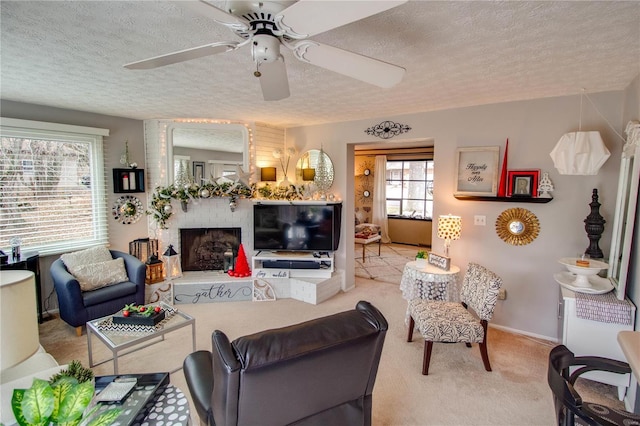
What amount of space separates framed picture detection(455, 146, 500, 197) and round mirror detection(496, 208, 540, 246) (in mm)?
278

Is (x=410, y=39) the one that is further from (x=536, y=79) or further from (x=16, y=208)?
(x=16, y=208)

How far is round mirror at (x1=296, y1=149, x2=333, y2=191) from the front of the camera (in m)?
4.82

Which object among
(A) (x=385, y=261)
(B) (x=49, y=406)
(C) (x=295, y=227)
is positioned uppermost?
(C) (x=295, y=227)

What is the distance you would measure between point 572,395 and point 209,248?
4.40 m

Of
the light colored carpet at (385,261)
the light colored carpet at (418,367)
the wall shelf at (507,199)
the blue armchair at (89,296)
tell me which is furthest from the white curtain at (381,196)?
the blue armchair at (89,296)

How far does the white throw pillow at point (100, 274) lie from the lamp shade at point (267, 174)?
2.11 meters

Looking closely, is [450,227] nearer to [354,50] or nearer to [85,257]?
[354,50]

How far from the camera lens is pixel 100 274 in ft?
11.8

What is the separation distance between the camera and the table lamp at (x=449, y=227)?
3533 millimetres

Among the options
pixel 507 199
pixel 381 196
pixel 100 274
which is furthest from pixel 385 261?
pixel 100 274

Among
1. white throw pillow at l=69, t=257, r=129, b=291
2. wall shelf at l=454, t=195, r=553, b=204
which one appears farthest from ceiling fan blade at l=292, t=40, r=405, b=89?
white throw pillow at l=69, t=257, r=129, b=291

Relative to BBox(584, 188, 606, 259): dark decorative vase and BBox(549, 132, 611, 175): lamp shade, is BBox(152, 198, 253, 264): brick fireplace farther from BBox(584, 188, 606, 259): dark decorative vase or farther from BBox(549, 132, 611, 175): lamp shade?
BBox(584, 188, 606, 259): dark decorative vase

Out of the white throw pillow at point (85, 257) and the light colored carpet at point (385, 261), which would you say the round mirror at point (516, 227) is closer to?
the light colored carpet at point (385, 261)

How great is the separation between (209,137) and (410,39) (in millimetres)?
3412
